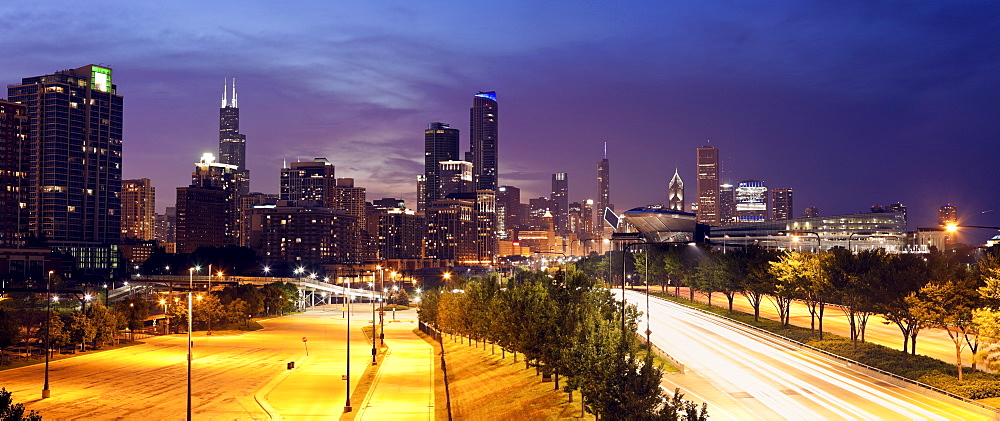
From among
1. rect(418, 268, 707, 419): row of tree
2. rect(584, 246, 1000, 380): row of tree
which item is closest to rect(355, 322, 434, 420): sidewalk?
rect(418, 268, 707, 419): row of tree

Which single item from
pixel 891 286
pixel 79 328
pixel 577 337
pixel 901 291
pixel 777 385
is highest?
pixel 891 286

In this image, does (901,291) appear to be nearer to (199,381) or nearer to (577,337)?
(577,337)

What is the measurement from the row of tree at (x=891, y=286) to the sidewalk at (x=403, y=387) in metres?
36.3

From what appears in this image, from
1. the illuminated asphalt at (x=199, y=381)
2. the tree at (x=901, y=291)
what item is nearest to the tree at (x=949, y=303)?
the tree at (x=901, y=291)

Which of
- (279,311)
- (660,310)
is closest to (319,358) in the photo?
(660,310)

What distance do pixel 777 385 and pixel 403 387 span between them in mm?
31353

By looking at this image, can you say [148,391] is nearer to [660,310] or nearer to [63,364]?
[63,364]

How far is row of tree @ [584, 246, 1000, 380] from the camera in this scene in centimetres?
5543

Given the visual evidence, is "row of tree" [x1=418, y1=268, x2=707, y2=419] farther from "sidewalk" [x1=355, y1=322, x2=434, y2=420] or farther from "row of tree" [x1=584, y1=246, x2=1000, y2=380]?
"row of tree" [x1=584, y1=246, x2=1000, y2=380]

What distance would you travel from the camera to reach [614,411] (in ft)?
125

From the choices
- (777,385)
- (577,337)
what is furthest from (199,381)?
(777,385)

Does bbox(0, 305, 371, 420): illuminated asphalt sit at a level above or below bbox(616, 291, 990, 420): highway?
below

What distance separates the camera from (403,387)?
71812mm

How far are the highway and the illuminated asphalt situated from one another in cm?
2673
